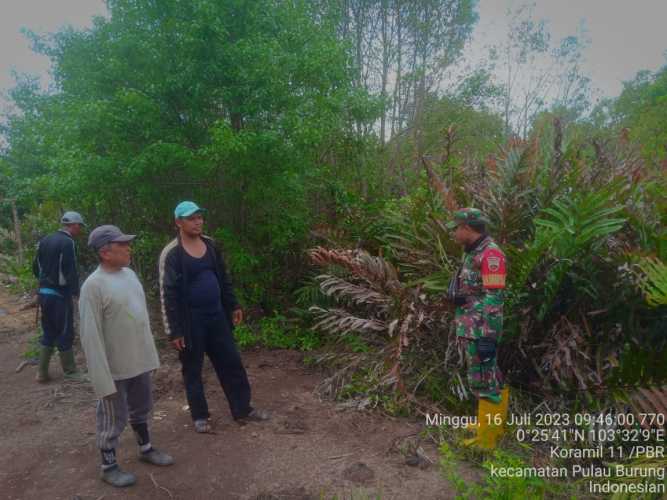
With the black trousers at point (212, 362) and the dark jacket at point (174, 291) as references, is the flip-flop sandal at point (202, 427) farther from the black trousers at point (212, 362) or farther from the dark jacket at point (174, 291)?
the dark jacket at point (174, 291)

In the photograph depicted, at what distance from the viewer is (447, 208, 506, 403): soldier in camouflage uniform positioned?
3.48m

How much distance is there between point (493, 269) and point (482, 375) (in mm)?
848

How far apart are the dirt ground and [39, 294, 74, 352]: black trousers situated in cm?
51

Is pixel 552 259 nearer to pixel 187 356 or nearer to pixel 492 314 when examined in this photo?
pixel 492 314

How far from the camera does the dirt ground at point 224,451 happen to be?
10.6ft

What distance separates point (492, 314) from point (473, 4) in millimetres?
11489

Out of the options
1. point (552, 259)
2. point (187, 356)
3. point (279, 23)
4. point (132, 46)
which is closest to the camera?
point (187, 356)

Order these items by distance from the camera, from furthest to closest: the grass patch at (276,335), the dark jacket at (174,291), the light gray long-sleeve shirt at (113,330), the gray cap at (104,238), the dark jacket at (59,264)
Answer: the grass patch at (276,335), the dark jacket at (59,264), the dark jacket at (174,291), the gray cap at (104,238), the light gray long-sleeve shirt at (113,330)

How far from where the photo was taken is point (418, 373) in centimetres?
471

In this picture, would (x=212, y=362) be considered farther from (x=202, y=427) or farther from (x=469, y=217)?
(x=469, y=217)

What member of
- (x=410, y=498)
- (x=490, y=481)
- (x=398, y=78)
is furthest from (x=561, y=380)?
(x=398, y=78)

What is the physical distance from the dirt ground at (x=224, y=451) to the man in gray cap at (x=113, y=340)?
388 millimetres

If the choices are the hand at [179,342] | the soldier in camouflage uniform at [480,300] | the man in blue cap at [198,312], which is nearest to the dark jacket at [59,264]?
the man in blue cap at [198,312]

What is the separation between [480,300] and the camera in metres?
3.59
